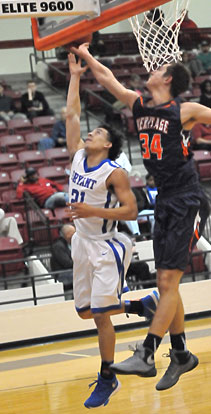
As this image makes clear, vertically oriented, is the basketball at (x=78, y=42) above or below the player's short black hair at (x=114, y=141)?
above

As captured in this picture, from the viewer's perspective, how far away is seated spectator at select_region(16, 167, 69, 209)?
476 inches

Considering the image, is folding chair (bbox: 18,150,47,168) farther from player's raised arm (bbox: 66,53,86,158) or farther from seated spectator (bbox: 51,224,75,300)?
player's raised arm (bbox: 66,53,86,158)

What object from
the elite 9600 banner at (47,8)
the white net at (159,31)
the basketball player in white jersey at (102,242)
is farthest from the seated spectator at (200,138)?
the elite 9600 banner at (47,8)

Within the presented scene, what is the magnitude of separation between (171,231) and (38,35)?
175 cm

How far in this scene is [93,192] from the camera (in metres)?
5.86

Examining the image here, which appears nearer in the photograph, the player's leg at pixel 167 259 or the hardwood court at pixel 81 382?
the player's leg at pixel 167 259

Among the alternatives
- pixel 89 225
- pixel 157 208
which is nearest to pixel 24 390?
pixel 89 225

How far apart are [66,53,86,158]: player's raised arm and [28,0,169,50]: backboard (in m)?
0.38

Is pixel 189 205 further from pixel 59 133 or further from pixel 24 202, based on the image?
pixel 59 133

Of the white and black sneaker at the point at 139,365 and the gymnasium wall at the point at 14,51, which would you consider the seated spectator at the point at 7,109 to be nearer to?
the gymnasium wall at the point at 14,51

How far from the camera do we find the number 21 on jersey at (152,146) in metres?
5.45

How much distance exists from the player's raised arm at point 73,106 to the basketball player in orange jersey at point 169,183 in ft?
2.18

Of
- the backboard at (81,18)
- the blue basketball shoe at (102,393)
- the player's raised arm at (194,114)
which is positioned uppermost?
the backboard at (81,18)

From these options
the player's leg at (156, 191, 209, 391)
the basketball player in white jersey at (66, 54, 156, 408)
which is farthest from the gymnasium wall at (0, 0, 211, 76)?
the player's leg at (156, 191, 209, 391)
